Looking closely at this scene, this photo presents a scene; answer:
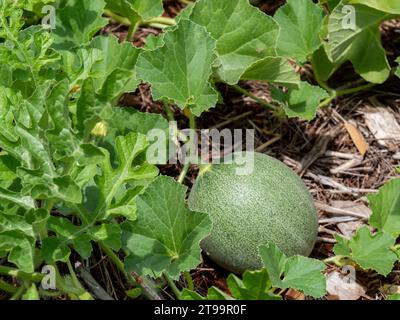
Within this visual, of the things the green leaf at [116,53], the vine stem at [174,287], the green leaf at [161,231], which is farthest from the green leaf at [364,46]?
the vine stem at [174,287]

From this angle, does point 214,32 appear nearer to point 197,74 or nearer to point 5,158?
point 197,74

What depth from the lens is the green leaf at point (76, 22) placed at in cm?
268

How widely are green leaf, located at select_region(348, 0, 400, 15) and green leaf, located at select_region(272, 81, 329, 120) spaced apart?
0.36 metres

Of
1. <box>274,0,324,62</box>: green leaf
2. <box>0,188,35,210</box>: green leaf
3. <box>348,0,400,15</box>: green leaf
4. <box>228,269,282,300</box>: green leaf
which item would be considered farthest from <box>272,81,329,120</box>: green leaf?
<box>0,188,35,210</box>: green leaf

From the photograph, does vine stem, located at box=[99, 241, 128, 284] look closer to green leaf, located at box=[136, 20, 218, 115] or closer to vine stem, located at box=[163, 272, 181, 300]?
vine stem, located at box=[163, 272, 181, 300]

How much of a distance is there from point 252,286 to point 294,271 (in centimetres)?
32

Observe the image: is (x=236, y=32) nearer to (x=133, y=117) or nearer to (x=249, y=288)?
(x=133, y=117)

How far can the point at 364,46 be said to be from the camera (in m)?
2.92

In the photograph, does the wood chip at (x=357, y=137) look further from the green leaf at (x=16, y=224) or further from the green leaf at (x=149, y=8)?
the green leaf at (x=16, y=224)

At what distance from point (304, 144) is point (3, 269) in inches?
52.8

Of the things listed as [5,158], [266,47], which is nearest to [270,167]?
[266,47]

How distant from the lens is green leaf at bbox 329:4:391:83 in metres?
2.77

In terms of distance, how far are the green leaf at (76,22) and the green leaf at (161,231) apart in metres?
0.78
